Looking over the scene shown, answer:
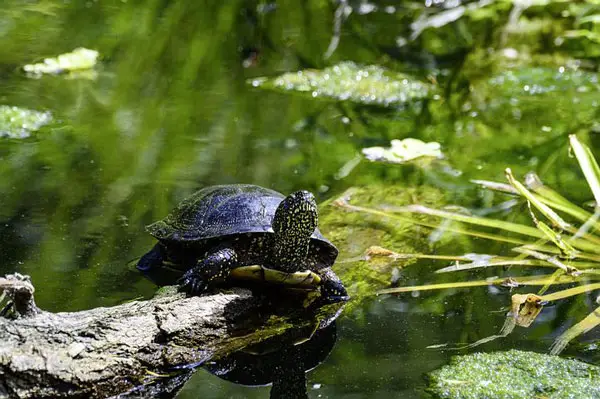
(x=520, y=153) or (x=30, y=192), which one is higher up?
(x=30, y=192)

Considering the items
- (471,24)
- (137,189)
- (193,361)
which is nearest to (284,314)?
(193,361)

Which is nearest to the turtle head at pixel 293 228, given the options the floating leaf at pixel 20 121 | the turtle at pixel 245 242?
the turtle at pixel 245 242

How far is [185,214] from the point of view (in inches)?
121

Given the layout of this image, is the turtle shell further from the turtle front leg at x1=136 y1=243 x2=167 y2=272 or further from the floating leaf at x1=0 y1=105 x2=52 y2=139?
the floating leaf at x1=0 y1=105 x2=52 y2=139

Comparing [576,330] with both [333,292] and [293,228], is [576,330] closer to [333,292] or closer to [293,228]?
[333,292]

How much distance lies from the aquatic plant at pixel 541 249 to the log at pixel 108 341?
79 centimetres

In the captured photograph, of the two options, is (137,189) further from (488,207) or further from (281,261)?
(488,207)

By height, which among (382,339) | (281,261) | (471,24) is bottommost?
(471,24)

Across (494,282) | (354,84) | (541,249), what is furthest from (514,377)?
(354,84)

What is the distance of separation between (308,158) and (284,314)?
1773mm

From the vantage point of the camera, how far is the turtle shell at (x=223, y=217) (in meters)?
2.93

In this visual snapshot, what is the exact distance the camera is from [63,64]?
570 centimetres

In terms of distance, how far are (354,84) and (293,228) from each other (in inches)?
124

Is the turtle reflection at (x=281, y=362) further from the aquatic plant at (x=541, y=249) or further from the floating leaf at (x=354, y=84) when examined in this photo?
the floating leaf at (x=354, y=84)
